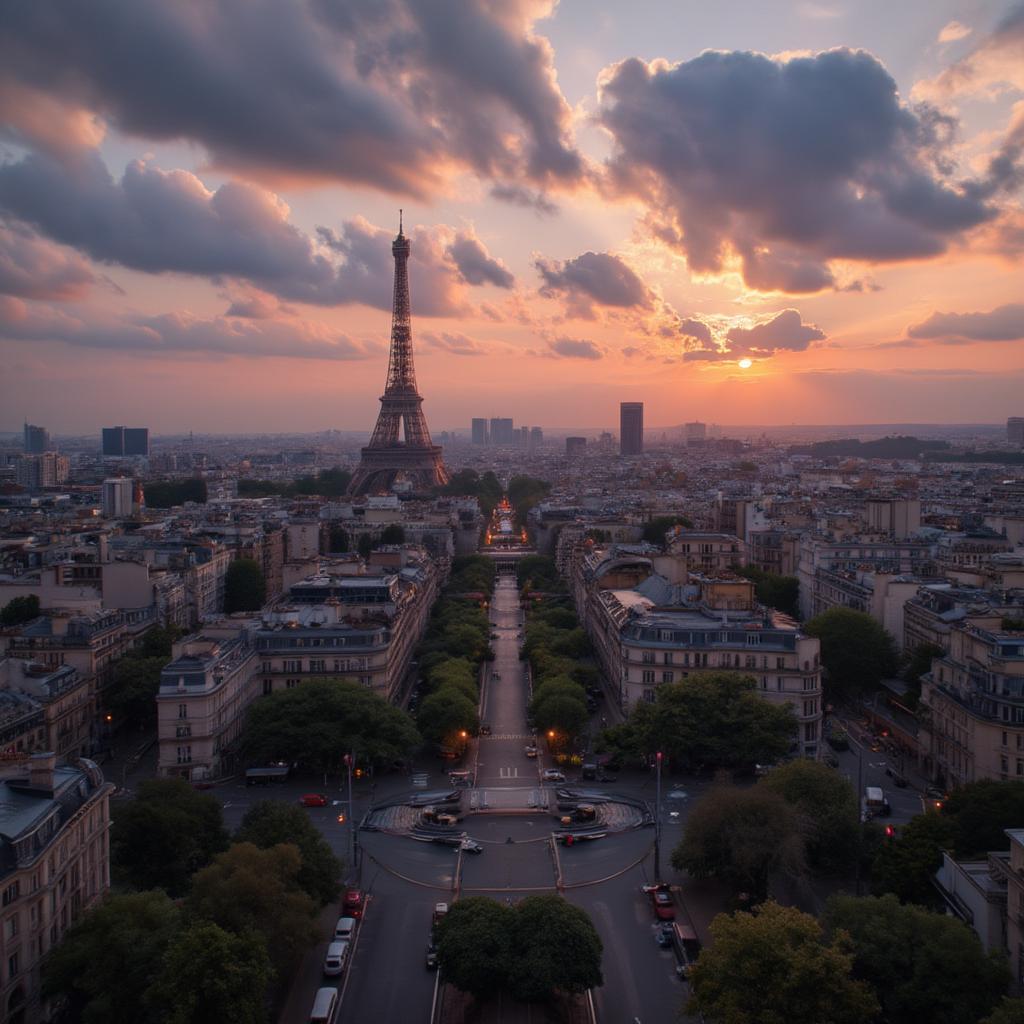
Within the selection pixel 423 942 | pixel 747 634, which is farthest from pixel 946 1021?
pixel 747 634

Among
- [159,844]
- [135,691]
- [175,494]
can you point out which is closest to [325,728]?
[159,844]

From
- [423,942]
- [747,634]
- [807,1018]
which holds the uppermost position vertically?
[747,634]

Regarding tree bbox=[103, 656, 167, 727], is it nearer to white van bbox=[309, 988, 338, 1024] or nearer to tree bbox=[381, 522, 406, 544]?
white van bbox=[309, 988, 338, 1024]

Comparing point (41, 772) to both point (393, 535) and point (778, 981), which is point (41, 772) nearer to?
point (778, 981)

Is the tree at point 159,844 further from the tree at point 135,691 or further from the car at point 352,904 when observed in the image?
the tree at point 135,691

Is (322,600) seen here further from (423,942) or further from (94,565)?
(423,942)

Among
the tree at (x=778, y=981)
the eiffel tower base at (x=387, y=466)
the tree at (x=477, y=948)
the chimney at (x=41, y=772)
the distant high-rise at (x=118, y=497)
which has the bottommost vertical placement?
the tree at (x=477, y=948)

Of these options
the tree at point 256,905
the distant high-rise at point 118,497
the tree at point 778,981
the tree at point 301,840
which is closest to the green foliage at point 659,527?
the distant high-rise at point 118,497
